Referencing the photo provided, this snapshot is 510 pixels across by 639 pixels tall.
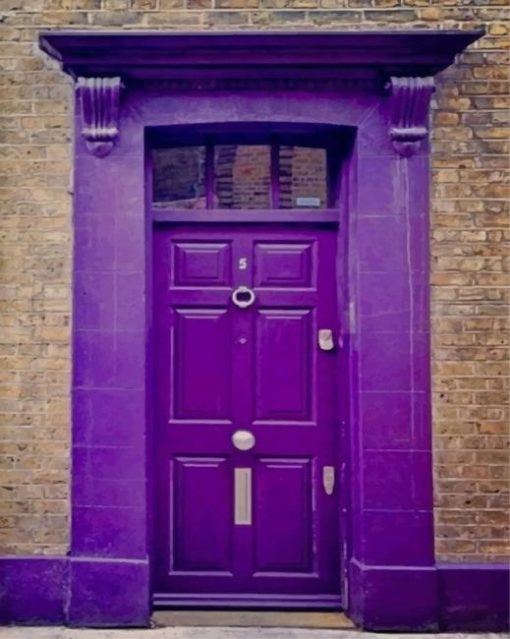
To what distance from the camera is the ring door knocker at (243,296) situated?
4.75 meters

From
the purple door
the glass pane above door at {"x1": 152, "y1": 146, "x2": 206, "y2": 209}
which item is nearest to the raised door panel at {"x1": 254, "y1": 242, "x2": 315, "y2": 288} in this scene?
the purple door

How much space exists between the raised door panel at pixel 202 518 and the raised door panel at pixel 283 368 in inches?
18.7

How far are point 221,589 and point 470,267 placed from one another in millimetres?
2613

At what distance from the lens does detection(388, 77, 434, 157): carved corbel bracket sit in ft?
14.6

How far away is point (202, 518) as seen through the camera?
4738mm

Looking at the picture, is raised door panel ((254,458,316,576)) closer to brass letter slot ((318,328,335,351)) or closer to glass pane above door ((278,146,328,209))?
brass letter slot ((318,328,335,351))

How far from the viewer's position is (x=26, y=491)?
4.54 m

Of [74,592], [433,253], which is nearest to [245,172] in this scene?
[433,253]

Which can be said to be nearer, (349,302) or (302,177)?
(349,302)

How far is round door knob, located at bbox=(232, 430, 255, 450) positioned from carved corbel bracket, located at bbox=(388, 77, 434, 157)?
80.5 inches

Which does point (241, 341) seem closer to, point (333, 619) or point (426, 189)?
point (426, 189)

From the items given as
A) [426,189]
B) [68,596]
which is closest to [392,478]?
[426,189]

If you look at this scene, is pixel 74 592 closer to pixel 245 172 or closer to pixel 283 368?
pixel 283 368

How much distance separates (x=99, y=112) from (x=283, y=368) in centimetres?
200
